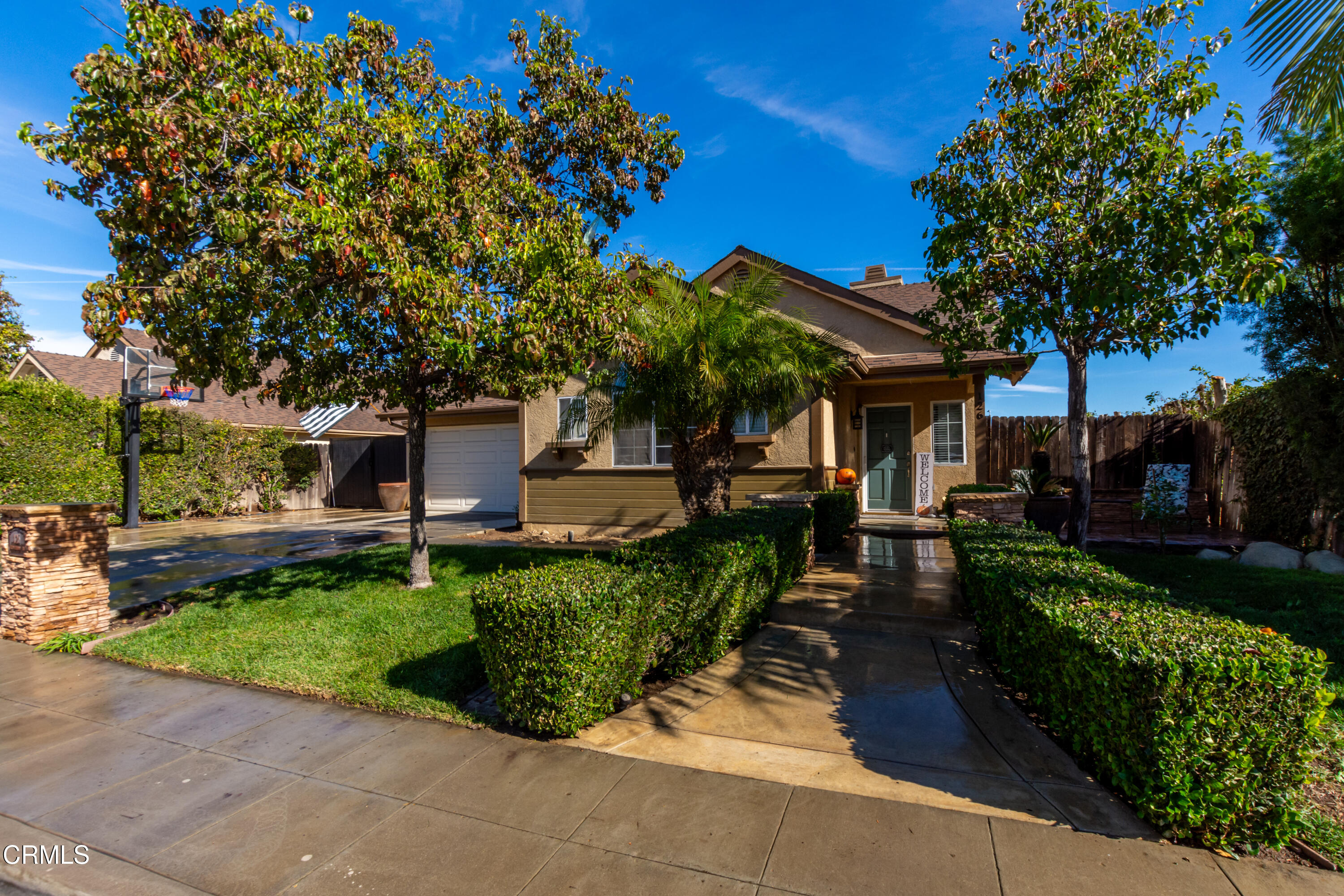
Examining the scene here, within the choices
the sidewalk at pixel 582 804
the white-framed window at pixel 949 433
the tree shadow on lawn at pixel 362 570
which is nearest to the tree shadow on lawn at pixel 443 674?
the sidewalk at pixel 582 804

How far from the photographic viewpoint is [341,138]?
630 cm

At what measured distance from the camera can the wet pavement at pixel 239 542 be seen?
9.10 meters

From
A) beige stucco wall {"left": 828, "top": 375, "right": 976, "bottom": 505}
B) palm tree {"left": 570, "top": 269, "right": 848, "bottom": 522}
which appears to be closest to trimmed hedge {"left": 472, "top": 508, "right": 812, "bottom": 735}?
palm tree {"left": 570, "top": 269, "right": 848, "bottom": 522}

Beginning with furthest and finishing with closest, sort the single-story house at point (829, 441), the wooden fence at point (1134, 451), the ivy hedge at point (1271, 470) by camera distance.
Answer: the single-story house at point (829, 441) < the wooden fence at point (1134, 451) < the ivy hedge at point (1271, 470)

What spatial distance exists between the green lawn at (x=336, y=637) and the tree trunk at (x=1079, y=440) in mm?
6911

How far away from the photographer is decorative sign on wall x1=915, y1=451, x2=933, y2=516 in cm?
1278

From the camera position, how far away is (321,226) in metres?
5.50

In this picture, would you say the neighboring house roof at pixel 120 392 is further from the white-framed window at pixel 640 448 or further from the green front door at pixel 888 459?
the green front door at pixel 888 459

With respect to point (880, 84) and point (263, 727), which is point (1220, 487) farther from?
point (263, 727)

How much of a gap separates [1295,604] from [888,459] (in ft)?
24.0

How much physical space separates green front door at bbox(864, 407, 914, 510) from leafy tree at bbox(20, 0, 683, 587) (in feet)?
24.6

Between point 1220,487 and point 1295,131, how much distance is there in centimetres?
651

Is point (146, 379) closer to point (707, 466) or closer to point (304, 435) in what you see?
point (304, 435)

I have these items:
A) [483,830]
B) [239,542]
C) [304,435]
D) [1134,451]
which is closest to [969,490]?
[1134,451]
